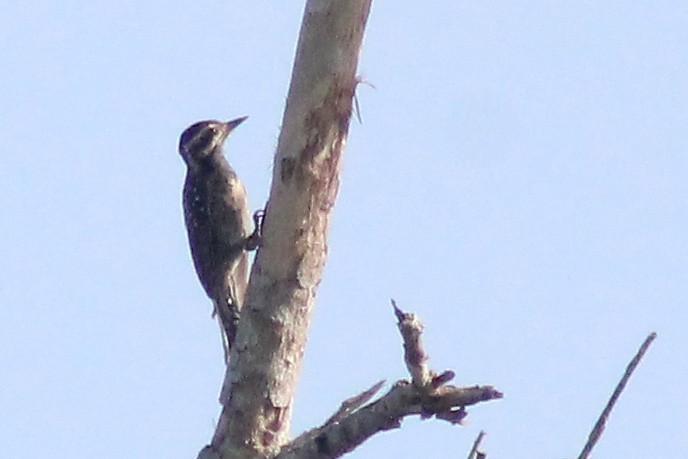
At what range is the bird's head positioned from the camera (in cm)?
946

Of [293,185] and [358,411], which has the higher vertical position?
[293,185]

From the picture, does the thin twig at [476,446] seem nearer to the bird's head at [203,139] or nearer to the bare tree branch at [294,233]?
the bare tree branch at [294,233]

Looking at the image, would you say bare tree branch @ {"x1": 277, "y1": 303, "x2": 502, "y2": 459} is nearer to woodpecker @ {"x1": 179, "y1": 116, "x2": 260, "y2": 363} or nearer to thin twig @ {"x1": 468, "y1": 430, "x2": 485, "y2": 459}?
thin twig @ {"x1": 468, "y1": 430, "x2": 485, "y2": 459}

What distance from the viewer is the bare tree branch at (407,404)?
5.17m

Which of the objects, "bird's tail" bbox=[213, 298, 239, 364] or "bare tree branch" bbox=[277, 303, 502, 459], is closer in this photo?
"bare tree branch" bbox=[277, 303, 502, 459]

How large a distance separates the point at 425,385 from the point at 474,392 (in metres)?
0.21

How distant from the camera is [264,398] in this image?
21.0ft

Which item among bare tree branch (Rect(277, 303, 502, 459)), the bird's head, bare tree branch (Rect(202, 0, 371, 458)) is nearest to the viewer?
bare tree branch (Rect(277, 303, 502, 459))

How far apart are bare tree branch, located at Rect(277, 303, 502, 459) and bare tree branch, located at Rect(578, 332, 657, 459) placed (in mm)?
1180

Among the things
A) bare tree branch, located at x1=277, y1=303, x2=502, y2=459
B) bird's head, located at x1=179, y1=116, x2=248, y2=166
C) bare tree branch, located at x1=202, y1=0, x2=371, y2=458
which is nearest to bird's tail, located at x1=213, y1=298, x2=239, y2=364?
bird's head, located at x1=179, y1=116, x2=248, y2=166

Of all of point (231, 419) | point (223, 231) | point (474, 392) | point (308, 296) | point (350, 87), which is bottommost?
point (474, 392)

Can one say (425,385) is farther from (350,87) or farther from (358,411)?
(350,87)

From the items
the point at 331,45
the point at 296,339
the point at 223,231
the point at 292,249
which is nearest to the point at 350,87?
the point at 331,45

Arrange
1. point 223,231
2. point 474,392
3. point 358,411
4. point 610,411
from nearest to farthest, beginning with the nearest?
point 610,411, point 474,392, point 358,411, point 223,231
